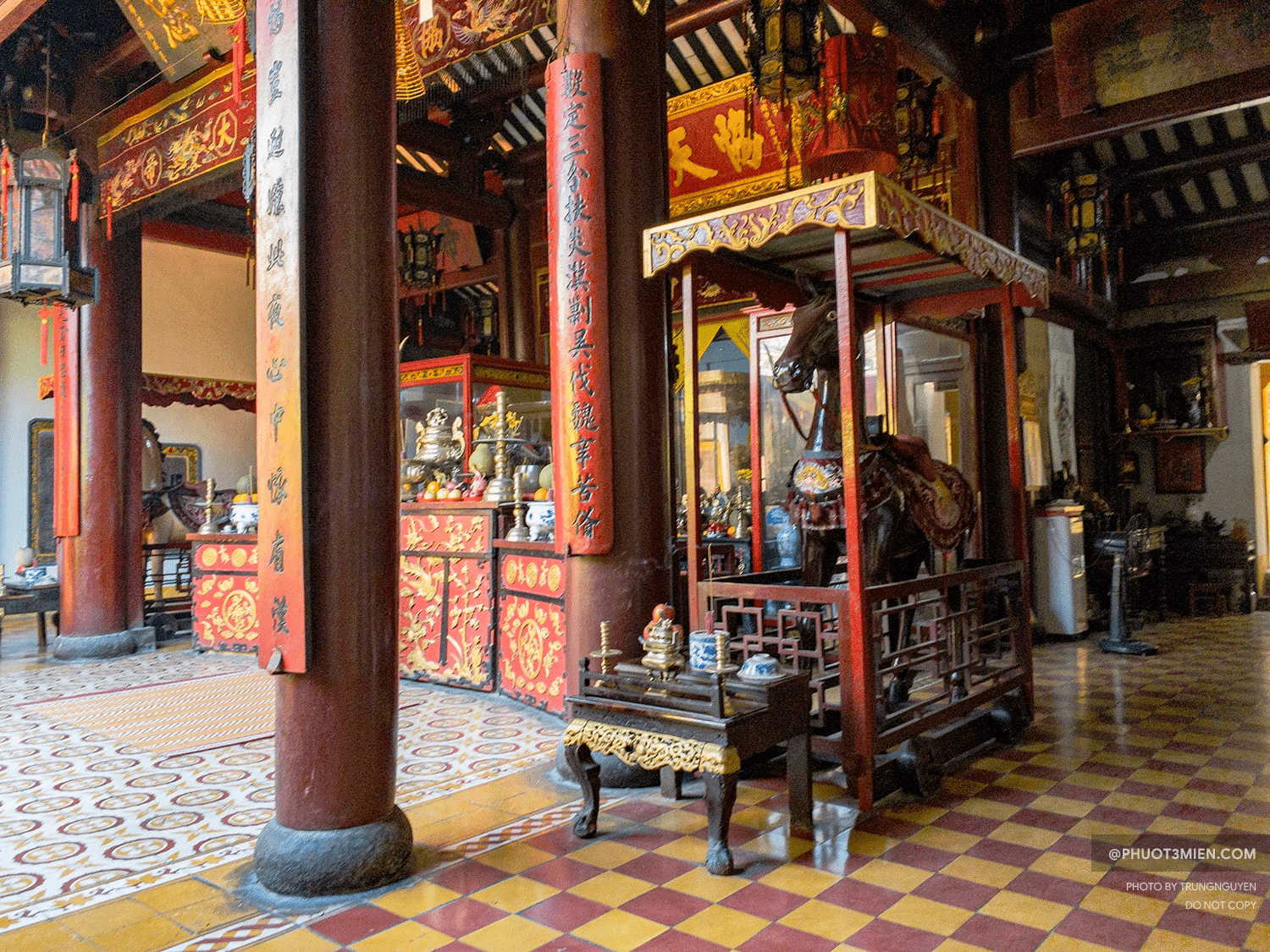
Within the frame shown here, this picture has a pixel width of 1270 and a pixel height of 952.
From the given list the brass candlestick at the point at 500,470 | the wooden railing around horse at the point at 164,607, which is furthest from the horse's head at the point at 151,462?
the brass candlestick at the point at 500,470

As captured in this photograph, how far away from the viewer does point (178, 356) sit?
10.9 metres

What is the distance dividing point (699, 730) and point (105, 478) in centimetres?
620

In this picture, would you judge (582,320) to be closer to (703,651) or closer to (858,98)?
(703,651)

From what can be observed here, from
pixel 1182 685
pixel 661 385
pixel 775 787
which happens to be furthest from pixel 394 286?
pixel 1182 685

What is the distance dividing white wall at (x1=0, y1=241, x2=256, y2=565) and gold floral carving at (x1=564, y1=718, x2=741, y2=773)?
9.10m

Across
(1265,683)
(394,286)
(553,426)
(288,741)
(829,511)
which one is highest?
(394,286)

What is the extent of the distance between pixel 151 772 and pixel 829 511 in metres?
3.01

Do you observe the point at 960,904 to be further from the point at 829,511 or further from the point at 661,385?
the point at 661,385

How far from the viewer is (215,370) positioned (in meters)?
11.3

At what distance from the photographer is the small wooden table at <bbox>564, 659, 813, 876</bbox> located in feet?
8.50

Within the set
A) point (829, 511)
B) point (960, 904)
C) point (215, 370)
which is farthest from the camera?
point (215, 370)

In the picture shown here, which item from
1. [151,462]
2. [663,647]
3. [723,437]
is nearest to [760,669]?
[663,647]

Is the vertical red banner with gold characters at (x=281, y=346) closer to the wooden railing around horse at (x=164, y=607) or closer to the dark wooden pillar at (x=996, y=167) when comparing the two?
the dark wooden pillar at (x=996, y=167)

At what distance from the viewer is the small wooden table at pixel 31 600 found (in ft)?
23.0
